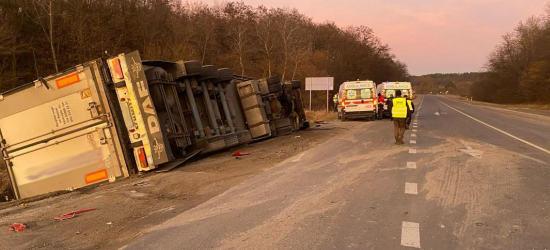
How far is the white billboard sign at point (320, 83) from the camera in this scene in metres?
29.2

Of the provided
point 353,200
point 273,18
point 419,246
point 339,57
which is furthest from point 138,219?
point 339,57

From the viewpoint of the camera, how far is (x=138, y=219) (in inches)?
195

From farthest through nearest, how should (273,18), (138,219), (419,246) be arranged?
1. (273,18)
2. (138,219)
3. (419,246)

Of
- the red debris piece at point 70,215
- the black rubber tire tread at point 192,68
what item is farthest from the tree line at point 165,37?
the red debris piece at point 70,215

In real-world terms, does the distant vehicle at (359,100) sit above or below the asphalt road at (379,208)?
above

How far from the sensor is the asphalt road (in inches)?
151

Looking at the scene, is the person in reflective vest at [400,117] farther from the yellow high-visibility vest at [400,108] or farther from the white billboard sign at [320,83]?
the white billboard sign at [320,83]

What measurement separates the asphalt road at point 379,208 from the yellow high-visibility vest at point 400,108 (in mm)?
2549

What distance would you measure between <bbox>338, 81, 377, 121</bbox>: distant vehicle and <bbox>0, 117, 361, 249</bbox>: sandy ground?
12632 millimetres

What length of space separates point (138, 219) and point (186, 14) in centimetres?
3774

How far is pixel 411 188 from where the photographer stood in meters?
5.73

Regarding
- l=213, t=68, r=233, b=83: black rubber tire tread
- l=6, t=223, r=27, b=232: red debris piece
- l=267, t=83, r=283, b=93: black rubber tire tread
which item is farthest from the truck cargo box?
l=267, t=83, r=283, b=93: black rubber tire tread

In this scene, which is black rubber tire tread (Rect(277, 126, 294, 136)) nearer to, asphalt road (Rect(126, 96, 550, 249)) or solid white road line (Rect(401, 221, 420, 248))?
asphalt road (Rect(126, 96, 550, 249))

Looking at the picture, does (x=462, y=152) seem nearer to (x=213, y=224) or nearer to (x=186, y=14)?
(x=213, y=224)
